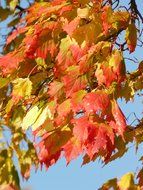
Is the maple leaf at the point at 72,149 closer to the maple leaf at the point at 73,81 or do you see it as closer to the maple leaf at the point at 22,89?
the maple leaf at the point at 73,81

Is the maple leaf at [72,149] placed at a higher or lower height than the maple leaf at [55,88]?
lower

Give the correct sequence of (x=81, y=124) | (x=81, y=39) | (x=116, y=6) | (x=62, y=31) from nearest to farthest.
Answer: (x=81, y=124) → (x=81, y=39) → (x=62, y=31) → (x=116, y=6)

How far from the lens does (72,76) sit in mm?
1939

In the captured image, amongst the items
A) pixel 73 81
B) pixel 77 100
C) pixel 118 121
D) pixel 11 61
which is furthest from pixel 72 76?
pixel 11 61

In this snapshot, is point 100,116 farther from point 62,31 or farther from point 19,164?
point 19,164

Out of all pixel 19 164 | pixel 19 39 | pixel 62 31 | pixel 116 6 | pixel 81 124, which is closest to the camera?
pixel 81 124

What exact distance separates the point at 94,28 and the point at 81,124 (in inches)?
18.9

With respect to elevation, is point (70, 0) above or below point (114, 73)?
above

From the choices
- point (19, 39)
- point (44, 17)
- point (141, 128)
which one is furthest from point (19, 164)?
point (19, 39)

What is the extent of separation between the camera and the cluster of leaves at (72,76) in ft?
5.91

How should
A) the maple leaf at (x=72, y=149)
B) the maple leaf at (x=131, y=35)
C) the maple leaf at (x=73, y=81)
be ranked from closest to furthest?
the maple leaf at (x=72, y=149) < the maple leaf at (x=73, y=81) < the maple leaf at (x=131, y=35)

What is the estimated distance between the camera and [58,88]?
6.62ft

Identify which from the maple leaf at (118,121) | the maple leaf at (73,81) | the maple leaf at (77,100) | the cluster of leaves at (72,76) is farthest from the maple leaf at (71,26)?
the maple leaf at (118,121)

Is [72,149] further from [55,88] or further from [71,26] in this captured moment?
[71,26]
